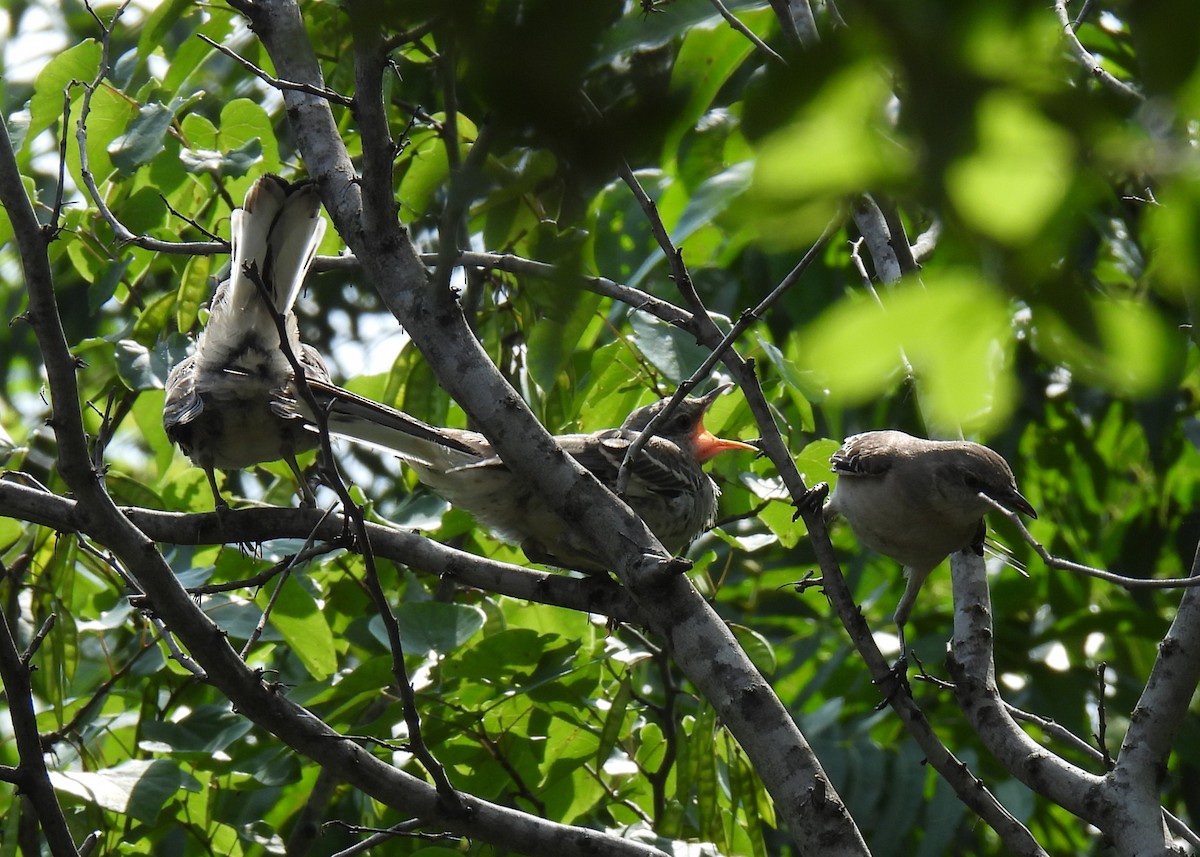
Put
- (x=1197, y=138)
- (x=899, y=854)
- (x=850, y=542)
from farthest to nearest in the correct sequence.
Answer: (x=850, y=542)
(x=899, y=854)
(x=1197, y=138)

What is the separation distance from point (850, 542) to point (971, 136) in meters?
6.15

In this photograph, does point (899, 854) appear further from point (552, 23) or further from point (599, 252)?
point (552, 23)

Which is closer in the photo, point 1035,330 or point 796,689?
point 1035,330

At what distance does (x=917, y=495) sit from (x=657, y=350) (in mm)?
1151

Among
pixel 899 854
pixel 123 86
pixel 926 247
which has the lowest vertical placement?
pixel 899 854

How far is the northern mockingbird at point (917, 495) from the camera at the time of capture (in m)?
4.41

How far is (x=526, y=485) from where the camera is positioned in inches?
161

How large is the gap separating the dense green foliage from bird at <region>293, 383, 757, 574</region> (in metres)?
0.19

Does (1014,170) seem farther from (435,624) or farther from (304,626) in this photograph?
(304,626)

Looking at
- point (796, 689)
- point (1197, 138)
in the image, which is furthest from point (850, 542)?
Result: point (1197, 138)

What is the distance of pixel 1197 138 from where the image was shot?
0.93 meters

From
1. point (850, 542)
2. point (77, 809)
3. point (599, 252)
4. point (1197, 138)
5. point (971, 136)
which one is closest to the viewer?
point (971, 136)

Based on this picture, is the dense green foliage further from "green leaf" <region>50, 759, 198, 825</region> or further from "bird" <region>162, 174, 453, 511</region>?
"bird" <region>162, 174, 453, 511</region>

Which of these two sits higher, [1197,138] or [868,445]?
[868,445]
